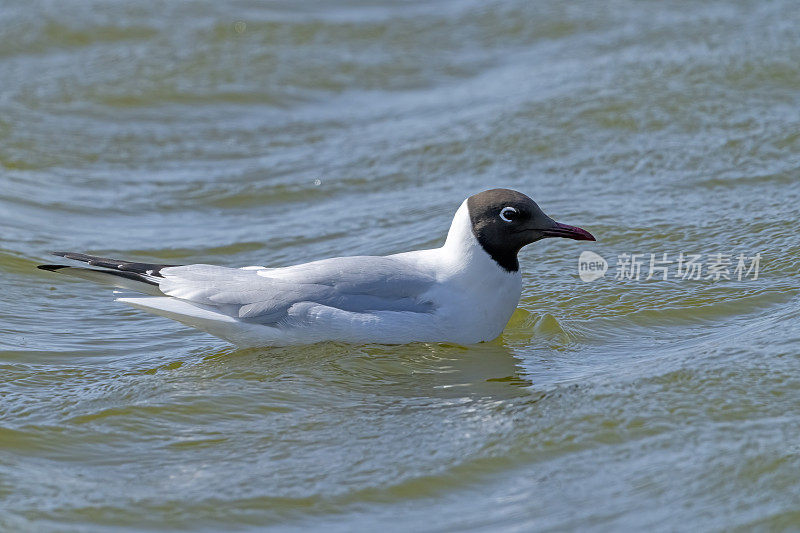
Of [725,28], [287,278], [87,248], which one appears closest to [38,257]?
[87,248]

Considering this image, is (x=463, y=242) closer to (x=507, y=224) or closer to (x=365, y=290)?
(x=507, y=224)

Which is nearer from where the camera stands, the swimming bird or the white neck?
the swimming bird

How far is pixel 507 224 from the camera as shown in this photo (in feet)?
20.8

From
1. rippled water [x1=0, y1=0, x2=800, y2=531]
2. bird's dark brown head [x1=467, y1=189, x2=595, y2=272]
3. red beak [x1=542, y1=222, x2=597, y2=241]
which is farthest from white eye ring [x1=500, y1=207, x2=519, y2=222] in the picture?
rippled water [x1=0, y1=0, x2=800, y2=531]

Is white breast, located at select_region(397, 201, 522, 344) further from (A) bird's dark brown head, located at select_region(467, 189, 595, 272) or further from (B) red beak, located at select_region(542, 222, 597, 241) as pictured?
(B) red beak, located at select_region(542, 222, 597, 241)

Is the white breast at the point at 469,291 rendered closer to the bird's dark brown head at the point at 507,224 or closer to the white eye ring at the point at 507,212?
the bird's dark brown head at the point at 507,224

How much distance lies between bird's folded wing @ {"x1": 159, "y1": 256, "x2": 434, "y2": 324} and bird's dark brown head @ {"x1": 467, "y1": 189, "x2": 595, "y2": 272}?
1.31ft

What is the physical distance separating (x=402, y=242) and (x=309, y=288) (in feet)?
6.80

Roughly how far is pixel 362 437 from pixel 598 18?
892cm

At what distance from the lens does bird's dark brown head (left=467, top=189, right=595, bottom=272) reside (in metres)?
6.30

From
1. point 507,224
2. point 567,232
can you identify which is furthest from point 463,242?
point 567,232

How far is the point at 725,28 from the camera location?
471 inches

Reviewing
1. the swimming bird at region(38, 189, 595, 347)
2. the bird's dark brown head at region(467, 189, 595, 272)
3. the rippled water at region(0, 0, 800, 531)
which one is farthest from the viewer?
the bird's dark brown head at region(467, 189, 595, 272)

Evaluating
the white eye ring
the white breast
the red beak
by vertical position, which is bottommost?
the white breast
